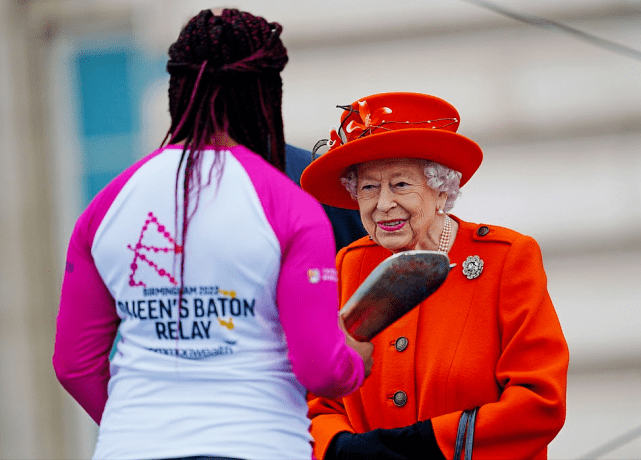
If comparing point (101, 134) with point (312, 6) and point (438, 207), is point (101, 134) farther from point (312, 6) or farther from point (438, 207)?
point (438, 207)

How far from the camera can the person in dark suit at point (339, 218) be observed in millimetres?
3412

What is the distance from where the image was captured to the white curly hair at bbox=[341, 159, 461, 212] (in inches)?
112

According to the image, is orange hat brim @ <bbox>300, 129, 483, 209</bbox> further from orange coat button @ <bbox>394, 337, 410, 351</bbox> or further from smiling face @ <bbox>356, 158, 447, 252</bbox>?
orange coat button @ <bbox>394, 337, 410, 351</bbox>

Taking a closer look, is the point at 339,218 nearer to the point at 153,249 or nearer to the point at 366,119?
the point at 366,119

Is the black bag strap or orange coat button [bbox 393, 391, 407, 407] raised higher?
orange coat button [bbox 393, 391, 407, 407]

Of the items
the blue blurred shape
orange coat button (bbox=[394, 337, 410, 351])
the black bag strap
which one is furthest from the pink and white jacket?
the blue blurred shape

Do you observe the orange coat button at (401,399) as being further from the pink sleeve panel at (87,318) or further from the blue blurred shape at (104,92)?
the blue blurred shape at (104,92)

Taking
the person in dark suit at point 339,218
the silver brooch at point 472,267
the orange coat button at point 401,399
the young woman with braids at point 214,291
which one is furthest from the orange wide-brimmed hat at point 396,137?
the young woman with braids at point 214,291

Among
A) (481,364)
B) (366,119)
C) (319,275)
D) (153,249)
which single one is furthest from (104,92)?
(319,275)

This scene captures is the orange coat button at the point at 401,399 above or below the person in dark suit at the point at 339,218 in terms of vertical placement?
below

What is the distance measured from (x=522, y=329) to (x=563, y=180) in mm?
2015

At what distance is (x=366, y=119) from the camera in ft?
9.43

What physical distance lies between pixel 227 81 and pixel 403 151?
91 cm

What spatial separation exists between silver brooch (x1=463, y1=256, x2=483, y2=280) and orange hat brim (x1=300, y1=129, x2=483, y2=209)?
29cm
